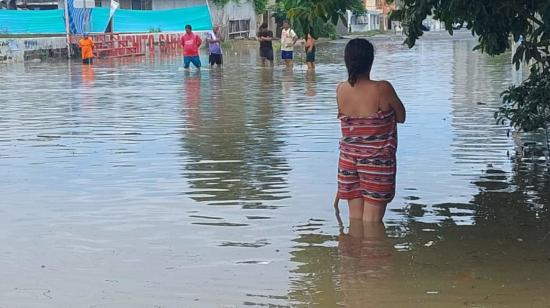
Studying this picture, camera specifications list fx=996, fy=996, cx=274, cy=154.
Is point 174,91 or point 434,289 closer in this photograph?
point 434,289

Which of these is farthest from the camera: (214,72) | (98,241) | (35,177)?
(214,72)

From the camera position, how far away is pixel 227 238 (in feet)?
23.1

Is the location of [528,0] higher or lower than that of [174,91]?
higher

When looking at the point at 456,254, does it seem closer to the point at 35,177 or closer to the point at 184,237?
the point at 184,237

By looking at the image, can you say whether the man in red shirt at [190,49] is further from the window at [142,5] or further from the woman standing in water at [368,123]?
the window at [142,5]

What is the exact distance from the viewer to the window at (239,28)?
61000 millimetres

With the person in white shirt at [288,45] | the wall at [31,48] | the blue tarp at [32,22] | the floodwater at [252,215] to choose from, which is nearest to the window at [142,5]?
the blue tarp at [32,22]

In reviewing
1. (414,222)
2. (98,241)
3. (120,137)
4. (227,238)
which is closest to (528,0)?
(414,222)

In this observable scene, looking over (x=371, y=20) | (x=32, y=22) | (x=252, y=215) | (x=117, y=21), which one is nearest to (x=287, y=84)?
(x=252, y=215)

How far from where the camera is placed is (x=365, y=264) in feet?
20.6

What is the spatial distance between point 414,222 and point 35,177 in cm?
401

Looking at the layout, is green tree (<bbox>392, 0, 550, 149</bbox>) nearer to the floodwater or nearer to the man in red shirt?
the floodwater

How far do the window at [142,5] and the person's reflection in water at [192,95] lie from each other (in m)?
32.3

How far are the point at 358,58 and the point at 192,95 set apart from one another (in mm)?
12251
